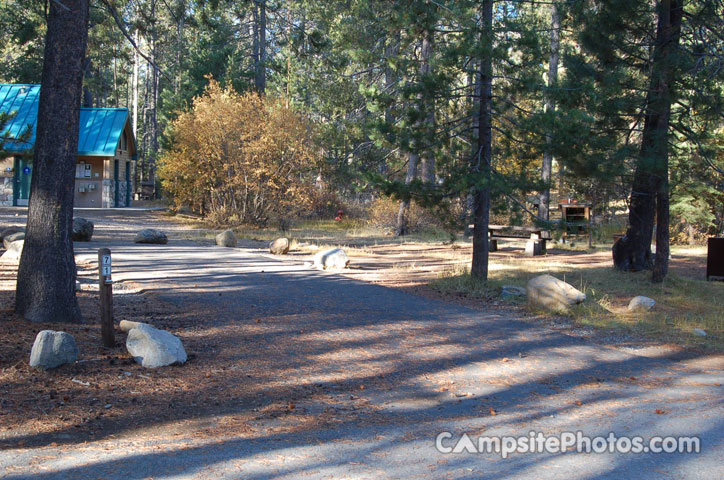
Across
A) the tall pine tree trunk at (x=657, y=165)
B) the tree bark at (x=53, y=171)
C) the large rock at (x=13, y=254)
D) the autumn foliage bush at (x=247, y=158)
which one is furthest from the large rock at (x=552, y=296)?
the autumn foliage bush at (x=247, y=158)

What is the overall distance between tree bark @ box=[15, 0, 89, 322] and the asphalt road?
2.06m

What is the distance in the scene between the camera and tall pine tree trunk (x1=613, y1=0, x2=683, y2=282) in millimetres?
12961

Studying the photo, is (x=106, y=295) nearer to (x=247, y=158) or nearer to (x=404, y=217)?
(x=247, y=158)

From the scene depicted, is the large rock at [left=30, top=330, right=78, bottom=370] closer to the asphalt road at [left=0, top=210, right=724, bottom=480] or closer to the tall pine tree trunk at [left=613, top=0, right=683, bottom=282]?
the asphalt road at [left=0, top=210, right=724, bottom=480]

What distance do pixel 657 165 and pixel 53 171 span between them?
1043cm

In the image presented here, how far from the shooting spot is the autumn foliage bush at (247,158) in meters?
24.7

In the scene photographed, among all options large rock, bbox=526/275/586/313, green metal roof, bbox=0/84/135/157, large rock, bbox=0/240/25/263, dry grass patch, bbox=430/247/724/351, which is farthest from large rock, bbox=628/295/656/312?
green metal roof, bbox=0/84/135/157

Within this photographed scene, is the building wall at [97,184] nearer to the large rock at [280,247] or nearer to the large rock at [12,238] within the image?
the large rock at [12,238]

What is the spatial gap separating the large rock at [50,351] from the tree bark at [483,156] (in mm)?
7438

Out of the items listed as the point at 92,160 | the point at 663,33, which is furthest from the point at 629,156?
the point at 92,160

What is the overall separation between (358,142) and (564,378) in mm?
17908

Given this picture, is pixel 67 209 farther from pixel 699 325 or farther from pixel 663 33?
pixel 663 33

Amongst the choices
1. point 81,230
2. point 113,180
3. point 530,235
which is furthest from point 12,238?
point 113,180

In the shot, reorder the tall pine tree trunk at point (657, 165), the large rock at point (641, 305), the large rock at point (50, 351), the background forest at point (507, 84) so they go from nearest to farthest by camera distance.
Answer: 1. the large rock at point (50, 351)
2. the large rock at point (641, 305)
3. the background forest at point (507, 84)
4. the tall pine tree trunk at point (657, 165)
